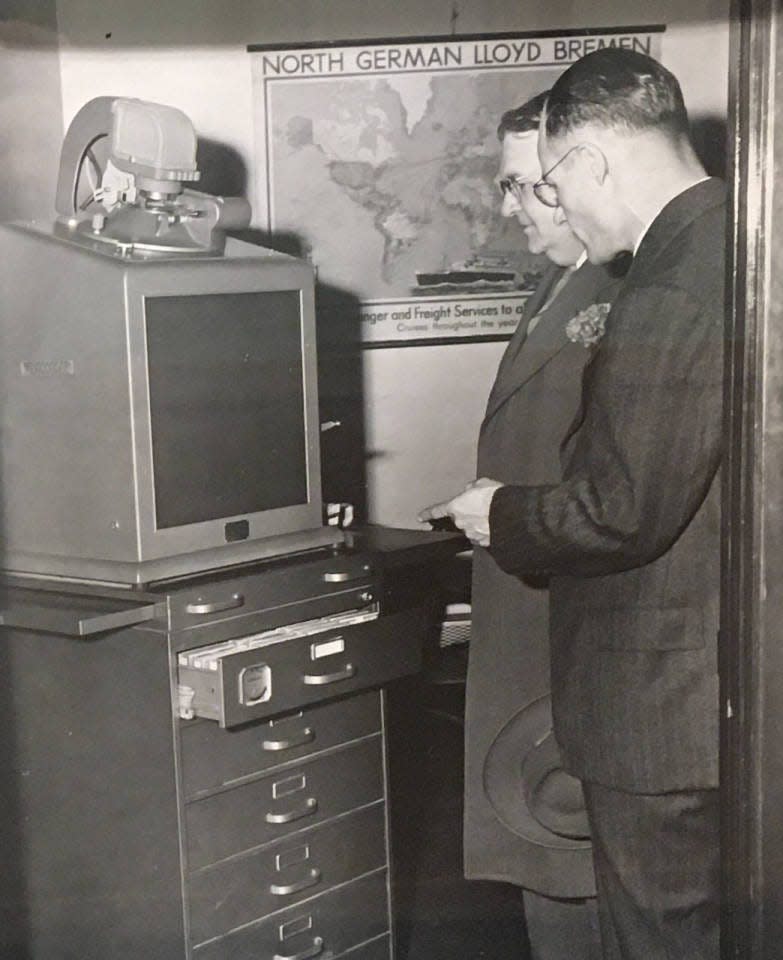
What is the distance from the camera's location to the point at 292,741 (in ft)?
6.81

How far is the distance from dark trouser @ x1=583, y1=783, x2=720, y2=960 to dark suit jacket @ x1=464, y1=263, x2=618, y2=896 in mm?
420

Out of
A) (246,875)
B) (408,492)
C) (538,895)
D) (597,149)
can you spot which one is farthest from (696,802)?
(408,492)

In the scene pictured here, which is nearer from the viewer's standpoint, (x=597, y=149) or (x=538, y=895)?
(x=597, y=149)

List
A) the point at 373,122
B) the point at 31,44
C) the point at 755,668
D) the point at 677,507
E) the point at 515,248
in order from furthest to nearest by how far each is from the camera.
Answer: the point at 515,248
the point at 373,122
the point at 31,44
the point at 677,507
the point at 755,668

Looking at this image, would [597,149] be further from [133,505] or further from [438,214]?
[438,214]

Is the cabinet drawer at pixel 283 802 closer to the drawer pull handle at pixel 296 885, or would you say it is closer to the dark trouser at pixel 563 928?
the drawer pull handle at pixel 296 885

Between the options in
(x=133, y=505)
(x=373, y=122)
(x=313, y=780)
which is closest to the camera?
(x=133, y=505)

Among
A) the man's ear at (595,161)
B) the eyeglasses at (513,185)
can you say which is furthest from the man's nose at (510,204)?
the man's ear at (595,161)

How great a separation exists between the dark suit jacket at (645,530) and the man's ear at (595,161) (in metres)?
0.11

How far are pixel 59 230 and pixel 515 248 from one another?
1.26 meters

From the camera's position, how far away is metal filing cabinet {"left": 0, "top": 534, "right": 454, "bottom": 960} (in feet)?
6.31

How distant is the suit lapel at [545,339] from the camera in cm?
211

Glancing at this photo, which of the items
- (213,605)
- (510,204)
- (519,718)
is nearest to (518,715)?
(519,718)

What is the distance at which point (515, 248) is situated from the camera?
3010 mm
